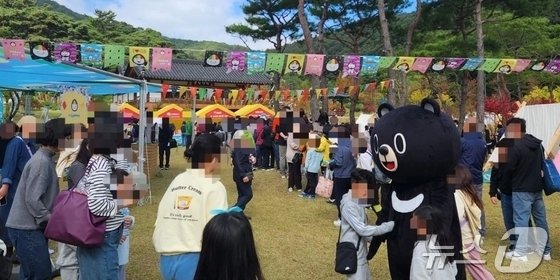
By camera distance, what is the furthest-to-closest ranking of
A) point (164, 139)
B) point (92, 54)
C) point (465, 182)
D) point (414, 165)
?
point (164, 139) → point (92, 54) → point (465, 182) → point (414, 165)

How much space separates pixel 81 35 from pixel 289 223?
1464 inches

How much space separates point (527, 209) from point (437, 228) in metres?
2.97

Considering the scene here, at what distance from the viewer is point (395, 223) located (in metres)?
3.55

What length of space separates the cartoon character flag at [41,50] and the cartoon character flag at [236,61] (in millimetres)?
3305

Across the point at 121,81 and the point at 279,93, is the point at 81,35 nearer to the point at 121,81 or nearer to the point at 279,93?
the point at 279,93

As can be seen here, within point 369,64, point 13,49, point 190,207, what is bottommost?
point 190,207

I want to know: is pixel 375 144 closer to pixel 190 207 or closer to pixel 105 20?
pixel 190 207

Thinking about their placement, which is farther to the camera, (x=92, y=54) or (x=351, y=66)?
(x=351, y=66)

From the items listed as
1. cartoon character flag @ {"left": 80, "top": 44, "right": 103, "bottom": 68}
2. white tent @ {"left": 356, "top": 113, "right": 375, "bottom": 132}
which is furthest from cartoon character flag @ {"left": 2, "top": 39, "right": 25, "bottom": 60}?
white tent @ {"left": 356, "top": 113, "right": 375, "bottom": 132}

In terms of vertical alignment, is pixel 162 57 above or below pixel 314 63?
below

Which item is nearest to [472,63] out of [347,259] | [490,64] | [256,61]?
[490,64]

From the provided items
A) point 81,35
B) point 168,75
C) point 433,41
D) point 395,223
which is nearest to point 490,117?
point 433,41

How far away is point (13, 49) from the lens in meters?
7.16

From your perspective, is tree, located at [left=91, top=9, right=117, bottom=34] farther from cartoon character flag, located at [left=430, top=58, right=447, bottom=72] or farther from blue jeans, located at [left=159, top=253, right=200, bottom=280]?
blue jeans, located at [left=159, top=253, right=200, bottom=280]
